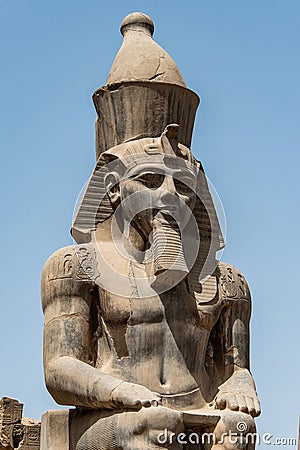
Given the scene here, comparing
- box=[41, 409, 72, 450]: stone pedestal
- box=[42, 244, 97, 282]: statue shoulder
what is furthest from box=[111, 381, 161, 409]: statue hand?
box=[42, 244, 97, 282]: statue shoulder

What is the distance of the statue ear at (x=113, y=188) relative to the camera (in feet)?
29.7

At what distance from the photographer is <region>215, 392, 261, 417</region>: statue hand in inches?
338

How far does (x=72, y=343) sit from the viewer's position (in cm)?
873

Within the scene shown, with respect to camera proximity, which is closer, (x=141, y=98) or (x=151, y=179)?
(x=151, y=179)

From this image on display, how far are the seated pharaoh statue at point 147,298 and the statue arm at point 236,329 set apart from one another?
1 cm

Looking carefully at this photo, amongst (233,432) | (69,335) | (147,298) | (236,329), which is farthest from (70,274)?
(233,432)

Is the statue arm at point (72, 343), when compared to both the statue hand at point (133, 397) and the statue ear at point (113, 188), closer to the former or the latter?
the statue hand at point (133, 397)

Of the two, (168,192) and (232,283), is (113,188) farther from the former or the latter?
(232,283)

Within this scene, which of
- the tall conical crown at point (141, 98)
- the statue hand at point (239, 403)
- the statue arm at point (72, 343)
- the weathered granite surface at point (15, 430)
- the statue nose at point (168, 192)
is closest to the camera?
the statue arm at point (72, 343)

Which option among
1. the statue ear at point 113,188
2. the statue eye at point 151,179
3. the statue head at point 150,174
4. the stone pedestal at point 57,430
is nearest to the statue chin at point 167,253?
the statue head at point 150,174

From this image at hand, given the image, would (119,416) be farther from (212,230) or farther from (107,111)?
(107,111)

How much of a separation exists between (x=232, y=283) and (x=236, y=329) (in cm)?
36

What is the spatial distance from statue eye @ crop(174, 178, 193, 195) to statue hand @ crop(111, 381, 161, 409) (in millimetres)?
1596

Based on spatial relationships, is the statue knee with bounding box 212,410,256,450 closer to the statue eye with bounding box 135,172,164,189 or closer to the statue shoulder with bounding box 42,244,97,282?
the statue shoulder with bounding box 42,244,97,282
